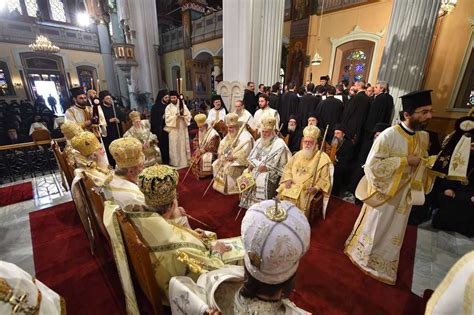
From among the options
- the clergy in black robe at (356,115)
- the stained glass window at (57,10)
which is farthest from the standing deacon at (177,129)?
the stained glass window at (57,10)

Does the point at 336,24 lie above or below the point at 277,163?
above

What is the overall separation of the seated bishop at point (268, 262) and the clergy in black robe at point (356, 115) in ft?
16.9

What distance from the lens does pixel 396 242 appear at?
2.56 meters

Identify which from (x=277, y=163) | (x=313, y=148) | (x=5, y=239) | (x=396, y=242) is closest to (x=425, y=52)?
(x=313, y=148)

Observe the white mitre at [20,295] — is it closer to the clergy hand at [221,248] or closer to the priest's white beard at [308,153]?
the clergy hand at [221,248]

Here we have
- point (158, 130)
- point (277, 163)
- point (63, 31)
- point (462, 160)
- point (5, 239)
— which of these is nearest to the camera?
point (462, 160)

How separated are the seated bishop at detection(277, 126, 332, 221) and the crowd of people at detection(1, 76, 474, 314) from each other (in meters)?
0.02

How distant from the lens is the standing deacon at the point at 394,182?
2.30 metres

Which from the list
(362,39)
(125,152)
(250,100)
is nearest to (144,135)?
(250,100)

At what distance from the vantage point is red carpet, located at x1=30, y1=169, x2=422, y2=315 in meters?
2.37

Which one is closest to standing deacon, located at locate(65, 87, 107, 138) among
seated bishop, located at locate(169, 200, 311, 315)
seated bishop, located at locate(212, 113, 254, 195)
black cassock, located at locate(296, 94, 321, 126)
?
seated bishop, located at locate(212, 113, 254, 195)

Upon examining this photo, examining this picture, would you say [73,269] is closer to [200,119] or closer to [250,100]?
[200,119]

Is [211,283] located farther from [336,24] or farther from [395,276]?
[336,24]

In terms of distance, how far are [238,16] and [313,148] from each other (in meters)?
6.64
